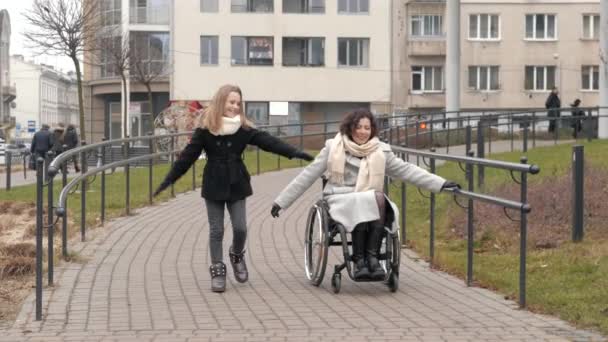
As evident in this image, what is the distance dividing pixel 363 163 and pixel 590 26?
55.0 m

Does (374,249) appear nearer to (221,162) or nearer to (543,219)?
(221,162)

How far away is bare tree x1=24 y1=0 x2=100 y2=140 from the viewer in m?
38.2

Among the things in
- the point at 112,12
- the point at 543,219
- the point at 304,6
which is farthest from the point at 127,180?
the point at 112,12

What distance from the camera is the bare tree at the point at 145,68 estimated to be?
53.7 metres

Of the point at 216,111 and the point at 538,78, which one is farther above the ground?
the point at 538,78

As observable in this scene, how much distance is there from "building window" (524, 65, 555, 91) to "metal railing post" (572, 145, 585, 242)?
51130 mm

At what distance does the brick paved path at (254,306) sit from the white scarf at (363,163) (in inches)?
35.3

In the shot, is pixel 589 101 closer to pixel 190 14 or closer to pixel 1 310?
pixel 190 14

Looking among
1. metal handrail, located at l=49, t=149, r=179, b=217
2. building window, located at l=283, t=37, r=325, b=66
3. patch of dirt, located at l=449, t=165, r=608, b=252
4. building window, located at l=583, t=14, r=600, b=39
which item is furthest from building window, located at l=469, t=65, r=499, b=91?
patch of dirt, located at l=449, t=165, r=608, b=252

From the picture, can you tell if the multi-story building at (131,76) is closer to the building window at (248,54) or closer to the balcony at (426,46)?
the building window at (248,54)

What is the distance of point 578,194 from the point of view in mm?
11117

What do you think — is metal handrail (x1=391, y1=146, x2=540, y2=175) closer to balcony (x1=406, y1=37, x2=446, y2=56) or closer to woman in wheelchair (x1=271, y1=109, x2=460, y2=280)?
woman in wheelchair (x1=271, y1=109, x2=460, y2=280)

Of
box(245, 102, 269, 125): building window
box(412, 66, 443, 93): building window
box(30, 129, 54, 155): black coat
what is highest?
box(412, 66, 443, 93): building window

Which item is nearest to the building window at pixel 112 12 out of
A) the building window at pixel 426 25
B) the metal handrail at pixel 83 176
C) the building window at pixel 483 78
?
the building window at pixel 426 25
